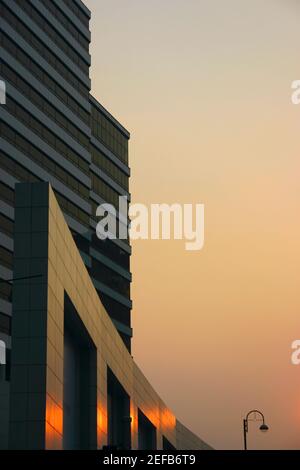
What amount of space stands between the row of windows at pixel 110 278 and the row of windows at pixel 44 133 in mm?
19142

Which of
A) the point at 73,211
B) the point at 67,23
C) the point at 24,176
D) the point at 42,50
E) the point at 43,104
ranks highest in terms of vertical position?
the point at 67,23

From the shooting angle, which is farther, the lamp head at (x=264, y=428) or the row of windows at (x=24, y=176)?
the row of windows at (x=24, y=176)

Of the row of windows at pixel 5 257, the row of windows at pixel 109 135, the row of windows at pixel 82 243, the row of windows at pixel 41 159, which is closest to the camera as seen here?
the row of windows at pixel 5 257

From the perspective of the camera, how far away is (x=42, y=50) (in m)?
138

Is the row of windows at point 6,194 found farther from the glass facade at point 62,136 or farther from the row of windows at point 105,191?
the row of windows at point 105,191

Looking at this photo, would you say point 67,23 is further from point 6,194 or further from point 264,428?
point 264,428

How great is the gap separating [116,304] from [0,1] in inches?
2392

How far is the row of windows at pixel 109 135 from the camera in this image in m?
164

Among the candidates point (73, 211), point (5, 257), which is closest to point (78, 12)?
point (73, 211)

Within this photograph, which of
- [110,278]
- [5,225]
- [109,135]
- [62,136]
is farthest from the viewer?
[109,135]

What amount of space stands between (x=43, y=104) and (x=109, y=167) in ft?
119

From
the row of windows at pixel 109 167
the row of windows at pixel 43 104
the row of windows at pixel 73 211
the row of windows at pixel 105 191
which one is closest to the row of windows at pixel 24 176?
the row of windows at pixel 73 211

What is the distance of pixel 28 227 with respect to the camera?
139 feet
